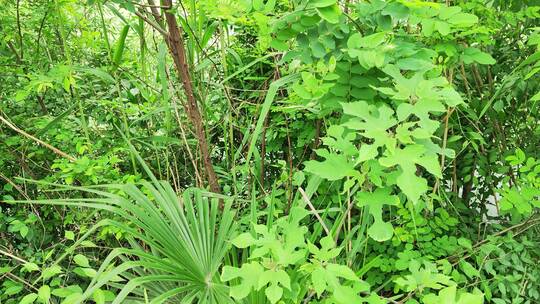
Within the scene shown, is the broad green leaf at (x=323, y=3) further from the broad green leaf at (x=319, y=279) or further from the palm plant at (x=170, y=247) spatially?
the palm plant at (x=170, y=247)

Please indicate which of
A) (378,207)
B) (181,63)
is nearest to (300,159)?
(181,63)

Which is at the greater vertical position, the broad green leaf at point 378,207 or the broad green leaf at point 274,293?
the broad green leaf at point 378,207

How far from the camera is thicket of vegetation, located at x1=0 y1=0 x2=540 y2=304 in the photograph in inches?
31.9

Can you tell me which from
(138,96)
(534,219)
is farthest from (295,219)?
(138,96)

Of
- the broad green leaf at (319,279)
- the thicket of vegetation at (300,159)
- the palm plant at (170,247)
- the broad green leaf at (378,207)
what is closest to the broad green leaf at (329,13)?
the thicket of vegetation at (300,159)

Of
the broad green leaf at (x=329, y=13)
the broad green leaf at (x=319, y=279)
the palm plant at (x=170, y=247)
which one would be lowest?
the palm plant at (x=170, y=247)

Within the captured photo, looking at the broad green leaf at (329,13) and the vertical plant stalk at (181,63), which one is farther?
the vertical plant stalk at (181,63)

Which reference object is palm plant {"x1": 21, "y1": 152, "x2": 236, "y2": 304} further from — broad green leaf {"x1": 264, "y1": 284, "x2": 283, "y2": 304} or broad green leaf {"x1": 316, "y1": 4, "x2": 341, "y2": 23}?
broad green leaf {"x1": 316, "y1": 4, "x2": 341, "y2": 23}

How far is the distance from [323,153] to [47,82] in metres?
0.90

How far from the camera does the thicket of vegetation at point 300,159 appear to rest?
2.66ft

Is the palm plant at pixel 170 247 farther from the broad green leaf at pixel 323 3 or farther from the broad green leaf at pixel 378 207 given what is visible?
the broad green leaf at pixel 323 3

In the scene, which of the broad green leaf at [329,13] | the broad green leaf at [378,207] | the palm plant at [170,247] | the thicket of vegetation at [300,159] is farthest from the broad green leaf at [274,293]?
the broad green leaf at [329,13]

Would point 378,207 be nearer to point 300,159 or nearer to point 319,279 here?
point 319,279

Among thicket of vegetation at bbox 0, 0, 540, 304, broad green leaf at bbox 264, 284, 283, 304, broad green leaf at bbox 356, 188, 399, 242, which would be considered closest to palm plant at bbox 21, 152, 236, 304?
thicket of vegetation at bbox 0, 0, 540, 304
